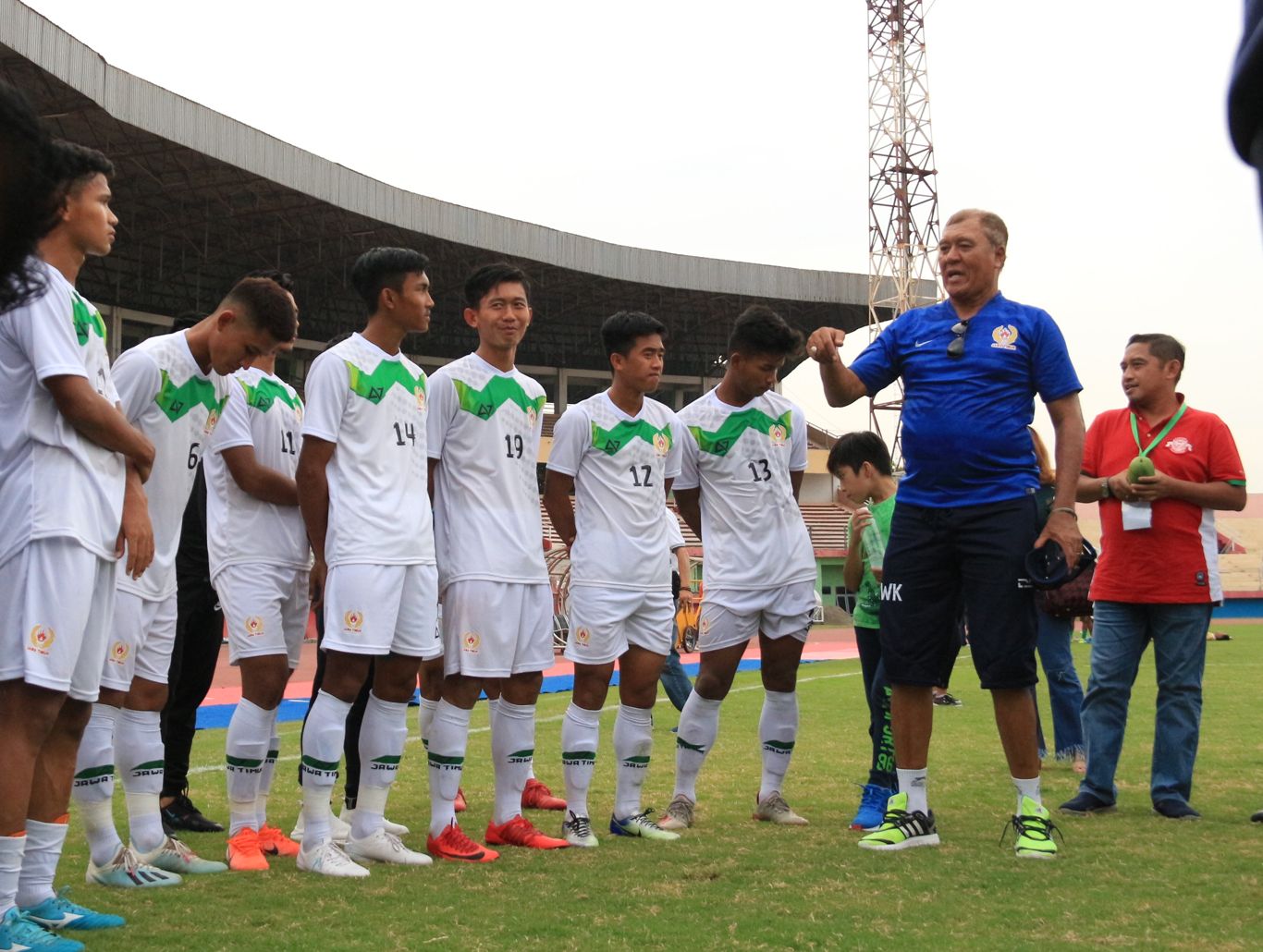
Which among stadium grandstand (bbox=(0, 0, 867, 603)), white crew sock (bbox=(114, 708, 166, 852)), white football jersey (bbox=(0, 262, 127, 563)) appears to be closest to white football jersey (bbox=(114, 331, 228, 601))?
white crew sock (bbox=(114, 708, 166, 852))

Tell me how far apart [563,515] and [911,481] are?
155 centimetres

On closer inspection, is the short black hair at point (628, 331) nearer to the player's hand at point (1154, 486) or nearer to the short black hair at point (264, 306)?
the short black hair at point (264, 306)

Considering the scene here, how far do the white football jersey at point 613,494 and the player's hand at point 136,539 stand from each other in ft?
7.17

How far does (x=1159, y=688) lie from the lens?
596cm

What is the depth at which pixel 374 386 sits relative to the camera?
16.3 feet

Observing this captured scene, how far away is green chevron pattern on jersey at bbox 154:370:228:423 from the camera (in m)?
4.61

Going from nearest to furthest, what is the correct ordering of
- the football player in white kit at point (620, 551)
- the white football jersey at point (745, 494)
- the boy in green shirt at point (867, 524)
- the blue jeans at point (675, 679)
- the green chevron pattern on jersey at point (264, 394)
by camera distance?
the green chevron pattern on jersey at point (264, 394) < the football player in white kit at point (620, 551) < the white football jersey at point (745, 494) < the boy in green shirt at point (867, 524) < the blue jeans at point (675, 679)

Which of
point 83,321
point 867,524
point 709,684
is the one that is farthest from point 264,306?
point 867,524

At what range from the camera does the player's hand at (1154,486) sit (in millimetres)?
5840

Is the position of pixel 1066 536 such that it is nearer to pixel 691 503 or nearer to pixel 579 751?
pixel 691 503

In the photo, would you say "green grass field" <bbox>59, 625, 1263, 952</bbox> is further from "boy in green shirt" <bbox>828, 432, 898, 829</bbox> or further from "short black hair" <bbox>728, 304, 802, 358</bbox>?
"short black hair" <bbox>728, 304, 802, 358</bbox>

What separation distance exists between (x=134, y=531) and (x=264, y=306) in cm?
125

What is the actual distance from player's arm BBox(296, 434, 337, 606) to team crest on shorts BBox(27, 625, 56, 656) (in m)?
1.51

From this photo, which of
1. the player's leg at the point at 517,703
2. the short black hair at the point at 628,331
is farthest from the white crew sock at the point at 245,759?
the short black hair at the point at 628,331
